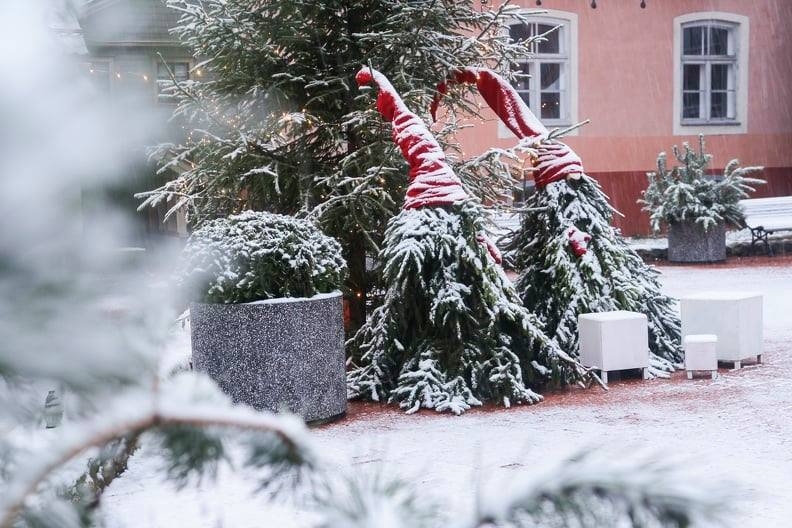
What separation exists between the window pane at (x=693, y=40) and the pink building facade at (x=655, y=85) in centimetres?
2

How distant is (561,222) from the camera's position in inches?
253

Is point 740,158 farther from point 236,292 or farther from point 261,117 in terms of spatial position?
point 236,292

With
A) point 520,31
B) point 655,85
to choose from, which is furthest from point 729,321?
point 520,31

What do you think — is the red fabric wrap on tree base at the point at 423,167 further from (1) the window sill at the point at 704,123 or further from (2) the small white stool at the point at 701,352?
(1) the window sill at the point at 704,123

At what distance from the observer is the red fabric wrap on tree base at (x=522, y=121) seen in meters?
6.55

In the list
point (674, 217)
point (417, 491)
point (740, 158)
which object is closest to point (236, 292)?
point (417, 491)

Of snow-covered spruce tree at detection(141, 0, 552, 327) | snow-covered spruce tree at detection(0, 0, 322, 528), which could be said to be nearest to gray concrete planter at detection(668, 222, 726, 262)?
snow-covered spruce tree at detection(141, 0, 552, 327)

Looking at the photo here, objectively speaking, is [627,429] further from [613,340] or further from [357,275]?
[357,275]

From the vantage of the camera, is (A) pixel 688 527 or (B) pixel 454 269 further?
(B) pixel 454 269

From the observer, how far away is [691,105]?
18.3 meters

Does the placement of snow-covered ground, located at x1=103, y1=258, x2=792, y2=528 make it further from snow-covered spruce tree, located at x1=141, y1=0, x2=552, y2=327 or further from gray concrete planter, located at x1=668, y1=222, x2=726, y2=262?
gray concrete planter, located at x1=668, y1=222, x2=726, y2=262

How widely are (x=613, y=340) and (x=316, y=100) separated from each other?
2.85m

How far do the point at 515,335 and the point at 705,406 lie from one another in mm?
1227

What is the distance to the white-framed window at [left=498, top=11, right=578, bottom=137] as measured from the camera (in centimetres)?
1739
